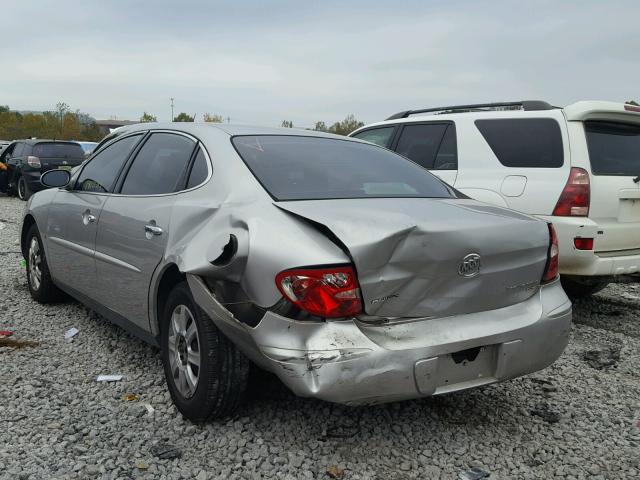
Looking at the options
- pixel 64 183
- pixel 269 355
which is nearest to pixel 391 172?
pixel 269 355

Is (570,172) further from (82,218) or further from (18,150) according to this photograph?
(18,150)

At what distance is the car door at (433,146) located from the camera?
5867mm

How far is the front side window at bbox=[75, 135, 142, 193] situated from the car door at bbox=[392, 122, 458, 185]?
117 inches

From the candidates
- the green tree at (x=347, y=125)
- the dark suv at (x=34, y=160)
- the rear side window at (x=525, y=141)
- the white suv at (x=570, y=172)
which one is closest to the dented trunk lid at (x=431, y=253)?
the white suv at (x=570, y=172)

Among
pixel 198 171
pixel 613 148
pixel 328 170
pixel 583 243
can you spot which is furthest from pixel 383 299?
pixel 613 148

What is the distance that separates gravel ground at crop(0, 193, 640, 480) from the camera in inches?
108

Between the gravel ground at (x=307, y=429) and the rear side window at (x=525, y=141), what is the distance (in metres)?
1.77

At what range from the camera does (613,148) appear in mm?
5059

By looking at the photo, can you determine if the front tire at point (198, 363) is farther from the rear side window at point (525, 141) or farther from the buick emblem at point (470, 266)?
the rear side window at point (525, 141)

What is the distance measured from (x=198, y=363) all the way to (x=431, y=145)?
3.94m

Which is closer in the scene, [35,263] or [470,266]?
[470,266]

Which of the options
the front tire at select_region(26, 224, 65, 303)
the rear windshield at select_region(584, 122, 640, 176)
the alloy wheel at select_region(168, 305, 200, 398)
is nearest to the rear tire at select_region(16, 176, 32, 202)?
the front tire at select_region(26, 224, 65, 303)

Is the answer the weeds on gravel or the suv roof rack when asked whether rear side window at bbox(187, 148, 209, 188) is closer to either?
the weeds on gravel

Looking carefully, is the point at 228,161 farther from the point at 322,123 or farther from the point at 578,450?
the point at 322,123
